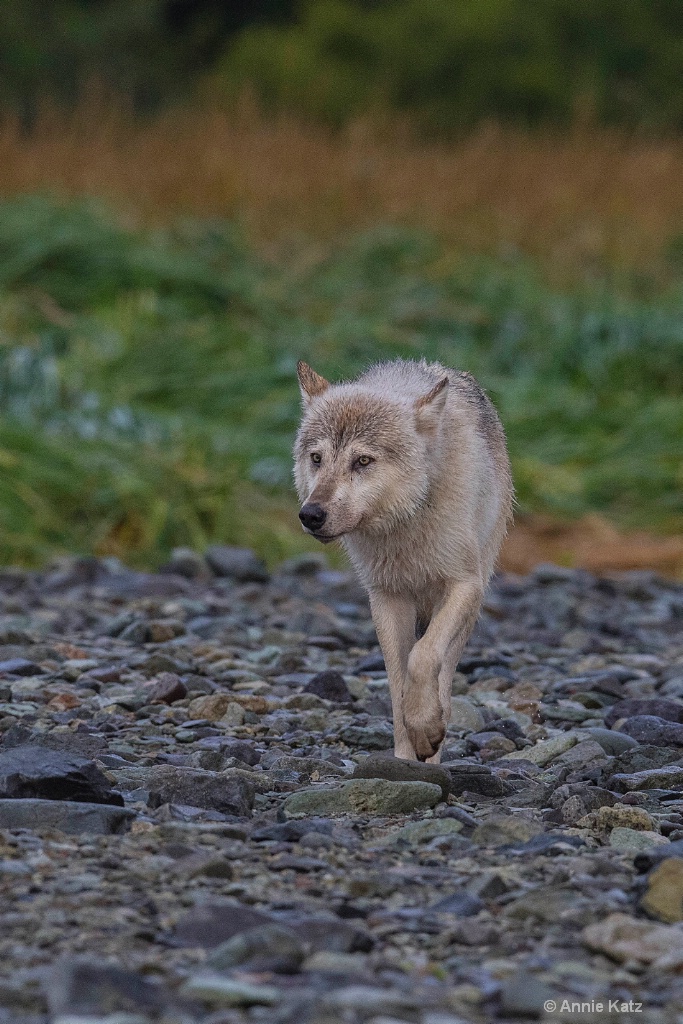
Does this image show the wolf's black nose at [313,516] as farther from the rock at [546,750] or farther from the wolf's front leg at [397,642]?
the rock at [546,750]

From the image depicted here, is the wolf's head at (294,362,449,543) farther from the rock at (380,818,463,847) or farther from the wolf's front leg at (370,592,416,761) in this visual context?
the rock at (380,818,463,847)

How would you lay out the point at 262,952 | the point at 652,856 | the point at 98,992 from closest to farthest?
the point at 98,992 < the point at 262,952 < the point at 652,856

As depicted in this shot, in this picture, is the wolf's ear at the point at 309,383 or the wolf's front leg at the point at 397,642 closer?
the wolf's front leg at the point at 397,642

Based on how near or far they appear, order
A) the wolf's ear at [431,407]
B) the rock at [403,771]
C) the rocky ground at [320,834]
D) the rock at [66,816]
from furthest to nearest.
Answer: the wolf's ear at [431,407]
the rock at [403,771]
the rock at [66,816]
the rocky ground at [320,834]

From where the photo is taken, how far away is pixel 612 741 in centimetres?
400

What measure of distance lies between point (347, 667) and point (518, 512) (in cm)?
362

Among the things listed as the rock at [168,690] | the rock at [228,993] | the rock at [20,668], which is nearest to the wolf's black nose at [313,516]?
the rock at [168,690]

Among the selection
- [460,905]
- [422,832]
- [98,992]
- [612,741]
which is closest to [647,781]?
[612,741]

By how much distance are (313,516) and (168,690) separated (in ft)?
3.66

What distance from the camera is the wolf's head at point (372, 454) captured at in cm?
369

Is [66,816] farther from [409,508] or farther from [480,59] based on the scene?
[480,59]

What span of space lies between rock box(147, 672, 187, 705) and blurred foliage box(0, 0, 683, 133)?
1805 centimetres

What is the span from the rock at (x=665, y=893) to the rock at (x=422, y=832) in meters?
0.55

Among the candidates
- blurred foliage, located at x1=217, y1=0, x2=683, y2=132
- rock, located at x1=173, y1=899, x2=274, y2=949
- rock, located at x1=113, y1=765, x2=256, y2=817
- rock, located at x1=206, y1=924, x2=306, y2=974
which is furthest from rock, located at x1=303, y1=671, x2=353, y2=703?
blurred foliage, located at x1=217, y1=0, x2=683, y2=132
